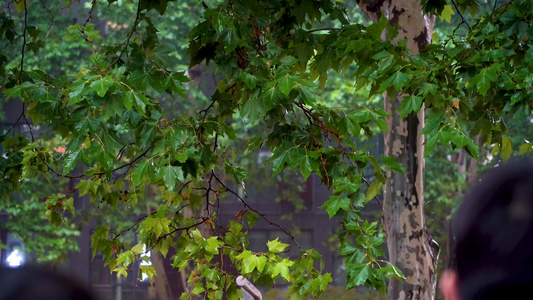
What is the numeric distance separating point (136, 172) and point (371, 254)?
1206 mm

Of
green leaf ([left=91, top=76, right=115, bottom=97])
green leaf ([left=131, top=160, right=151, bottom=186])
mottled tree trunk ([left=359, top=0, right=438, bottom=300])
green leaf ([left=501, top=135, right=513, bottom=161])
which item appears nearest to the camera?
green leaf ([left=91, top=76, right=115, bottom=97])

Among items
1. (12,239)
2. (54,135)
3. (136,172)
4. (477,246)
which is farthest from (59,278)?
(12,239)

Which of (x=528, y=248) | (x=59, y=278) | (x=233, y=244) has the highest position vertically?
(x=233, y=244)

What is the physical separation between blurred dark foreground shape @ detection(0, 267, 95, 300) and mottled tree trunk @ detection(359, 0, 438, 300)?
4.65 metres

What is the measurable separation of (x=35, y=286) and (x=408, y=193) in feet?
15.7

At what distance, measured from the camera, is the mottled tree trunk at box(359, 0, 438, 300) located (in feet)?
18.8

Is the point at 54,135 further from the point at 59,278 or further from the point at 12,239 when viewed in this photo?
the point at 59,278

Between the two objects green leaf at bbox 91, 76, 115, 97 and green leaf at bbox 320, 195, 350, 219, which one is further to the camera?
green leaf at bbox 320, 195, 350, 219

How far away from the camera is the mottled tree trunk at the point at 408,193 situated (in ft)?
18.8

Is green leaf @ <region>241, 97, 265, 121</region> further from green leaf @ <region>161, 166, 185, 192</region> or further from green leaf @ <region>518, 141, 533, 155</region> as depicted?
green leaf @ <region>518, 141, 533, 155</region>

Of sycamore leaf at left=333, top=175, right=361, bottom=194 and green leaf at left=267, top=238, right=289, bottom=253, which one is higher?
sycamore leaf at left=333, top=175, right=361, bottom=194

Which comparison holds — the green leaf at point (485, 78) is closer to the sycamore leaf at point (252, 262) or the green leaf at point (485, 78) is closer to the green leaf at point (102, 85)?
the sycamore leaf at point (252, 262)

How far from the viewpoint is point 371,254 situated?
3492mm

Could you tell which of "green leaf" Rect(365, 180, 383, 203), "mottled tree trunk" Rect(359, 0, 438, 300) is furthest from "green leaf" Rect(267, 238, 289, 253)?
"mottled tree trunk" Rect(359, 0, 438, 300)
